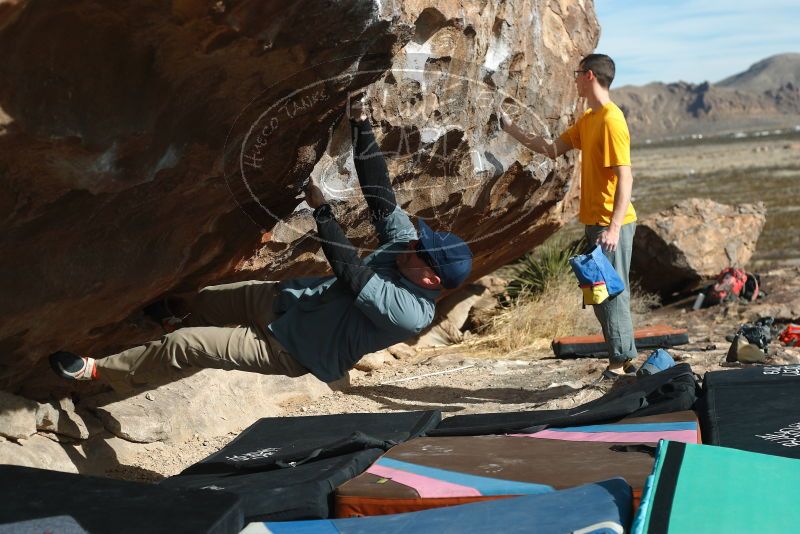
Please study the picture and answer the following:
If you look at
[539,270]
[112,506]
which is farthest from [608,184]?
[539,270]

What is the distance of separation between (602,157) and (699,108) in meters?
133

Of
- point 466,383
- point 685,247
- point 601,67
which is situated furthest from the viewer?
point 685,247

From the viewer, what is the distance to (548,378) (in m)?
7.42

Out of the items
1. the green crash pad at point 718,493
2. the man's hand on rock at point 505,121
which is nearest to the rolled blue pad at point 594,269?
the man's hand on rock at point 505,121

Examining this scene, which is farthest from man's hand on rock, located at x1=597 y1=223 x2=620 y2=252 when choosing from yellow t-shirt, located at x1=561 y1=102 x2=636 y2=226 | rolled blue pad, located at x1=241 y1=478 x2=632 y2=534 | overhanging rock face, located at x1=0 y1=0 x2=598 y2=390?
rolled blue pad, located at x1=241 y1=478 x2=632 y2=534

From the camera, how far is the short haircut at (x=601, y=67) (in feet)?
19.8

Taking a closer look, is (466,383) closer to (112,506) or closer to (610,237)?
(610,237)

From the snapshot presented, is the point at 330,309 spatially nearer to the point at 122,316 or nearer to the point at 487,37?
the point at 122,316

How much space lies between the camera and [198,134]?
4191 mm

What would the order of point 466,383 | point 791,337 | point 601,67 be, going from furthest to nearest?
point 791,337, point 466,383, point 601,67

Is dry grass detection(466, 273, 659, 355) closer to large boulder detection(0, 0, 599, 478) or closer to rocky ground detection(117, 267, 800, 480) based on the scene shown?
rocky ground detection(117, 267, 800, 480)

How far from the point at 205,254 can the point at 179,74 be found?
4.83 feet

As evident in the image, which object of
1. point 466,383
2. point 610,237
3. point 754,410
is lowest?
point 466,383

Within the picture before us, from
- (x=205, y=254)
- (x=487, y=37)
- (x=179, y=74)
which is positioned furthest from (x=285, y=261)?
(x=179, y=74)
